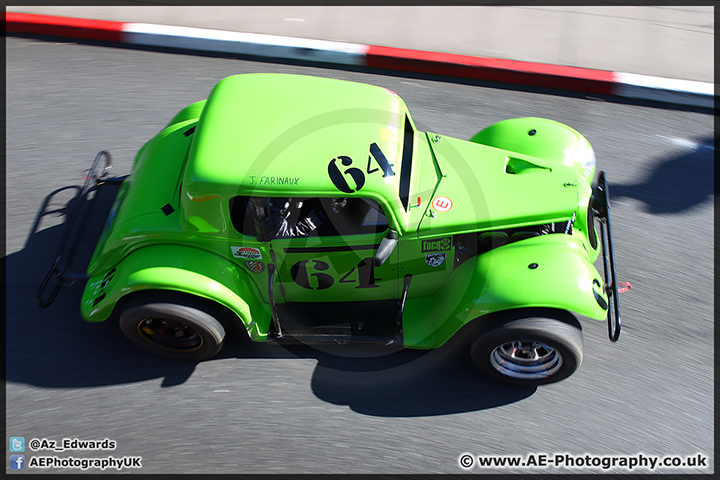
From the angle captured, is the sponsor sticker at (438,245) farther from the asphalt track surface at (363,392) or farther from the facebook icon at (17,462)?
the facebook icon at (17,462)

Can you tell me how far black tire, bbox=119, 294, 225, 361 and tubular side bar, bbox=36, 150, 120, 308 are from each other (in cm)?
69

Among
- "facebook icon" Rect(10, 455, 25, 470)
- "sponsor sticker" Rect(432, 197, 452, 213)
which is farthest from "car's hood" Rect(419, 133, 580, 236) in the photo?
"facebook icon" Rect(10, 455, 25, 470)

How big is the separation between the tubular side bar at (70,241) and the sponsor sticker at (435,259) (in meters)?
2.71

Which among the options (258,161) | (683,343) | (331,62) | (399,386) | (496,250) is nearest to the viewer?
(258,161)

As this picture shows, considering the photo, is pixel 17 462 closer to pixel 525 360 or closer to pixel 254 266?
pixel 254 266

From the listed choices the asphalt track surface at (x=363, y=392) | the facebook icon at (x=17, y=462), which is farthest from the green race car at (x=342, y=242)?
the facebook icon at (x=17, y=462)

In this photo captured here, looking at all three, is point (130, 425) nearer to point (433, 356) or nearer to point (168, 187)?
point (168, 187)

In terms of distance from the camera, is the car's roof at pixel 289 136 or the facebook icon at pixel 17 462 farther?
the facebook icon at pixel 17 462

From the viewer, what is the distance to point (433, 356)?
469 centimetres

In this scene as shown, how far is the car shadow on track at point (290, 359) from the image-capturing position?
4500 millimetres

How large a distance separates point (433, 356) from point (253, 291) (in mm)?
1522

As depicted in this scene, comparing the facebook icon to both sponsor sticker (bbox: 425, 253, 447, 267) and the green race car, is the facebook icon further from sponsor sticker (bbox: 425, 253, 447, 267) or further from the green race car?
sponsor sticker (bbox: 425, 253, 447, 267)

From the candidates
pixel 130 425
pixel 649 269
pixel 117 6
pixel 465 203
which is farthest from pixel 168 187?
pixel 117 6

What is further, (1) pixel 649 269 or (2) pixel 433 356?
(1) pixel 649 269
